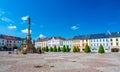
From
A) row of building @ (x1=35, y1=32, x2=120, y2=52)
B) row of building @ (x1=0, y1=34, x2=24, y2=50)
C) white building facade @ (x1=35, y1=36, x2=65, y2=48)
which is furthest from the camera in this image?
white building facade @ (x1=35, y1=36, x2=65, y2=48)

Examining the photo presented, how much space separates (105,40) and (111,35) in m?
4.24

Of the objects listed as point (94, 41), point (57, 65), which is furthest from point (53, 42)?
point (57, 65)

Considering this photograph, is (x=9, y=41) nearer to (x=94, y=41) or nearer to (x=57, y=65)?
(x=94, y=41)

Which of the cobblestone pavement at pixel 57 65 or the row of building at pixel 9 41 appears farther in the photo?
the row of building at pixel 9 41

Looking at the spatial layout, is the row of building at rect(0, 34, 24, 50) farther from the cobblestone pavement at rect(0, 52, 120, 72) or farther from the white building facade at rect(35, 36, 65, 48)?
the cobblestone pavement at rect(0, 52, 120, 72)

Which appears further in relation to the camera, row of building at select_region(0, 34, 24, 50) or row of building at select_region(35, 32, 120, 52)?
row of building at select_region(0, 34, 24, 50)

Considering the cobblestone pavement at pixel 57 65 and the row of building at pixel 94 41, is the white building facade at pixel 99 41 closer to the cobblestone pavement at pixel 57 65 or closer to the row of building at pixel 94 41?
the row of building at pixel 94 41

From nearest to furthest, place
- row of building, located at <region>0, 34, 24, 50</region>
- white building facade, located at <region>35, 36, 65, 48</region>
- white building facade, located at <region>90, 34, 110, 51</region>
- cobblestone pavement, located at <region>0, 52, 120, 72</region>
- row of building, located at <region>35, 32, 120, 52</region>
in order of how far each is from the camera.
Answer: cobblestone pavement, located at <region>0, 52, 120, 72</region>, row of building, located at <region>35, 32, 120, 52</region>, white building facade, located at <region>90, 34, 110, 51</region>, row of building, located at <region>0, 34, 24, 50</region>, white building facade, located at <region>35, 36, 65, 48</region>

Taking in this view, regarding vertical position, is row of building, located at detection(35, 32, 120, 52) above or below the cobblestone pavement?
above

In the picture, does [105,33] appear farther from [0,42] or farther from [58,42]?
[0,42]

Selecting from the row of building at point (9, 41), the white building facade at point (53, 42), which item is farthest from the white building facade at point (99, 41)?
the row of building at point (9, 41)

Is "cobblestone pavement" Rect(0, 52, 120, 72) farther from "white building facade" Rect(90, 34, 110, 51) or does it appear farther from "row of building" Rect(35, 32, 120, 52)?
"white building facade" Rect(90, 34, 110, 51)

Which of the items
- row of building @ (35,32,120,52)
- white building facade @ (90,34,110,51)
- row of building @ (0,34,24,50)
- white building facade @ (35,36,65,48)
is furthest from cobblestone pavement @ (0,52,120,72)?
row of building @ (0,34,24,50)

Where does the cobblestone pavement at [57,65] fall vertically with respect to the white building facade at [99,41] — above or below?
below
